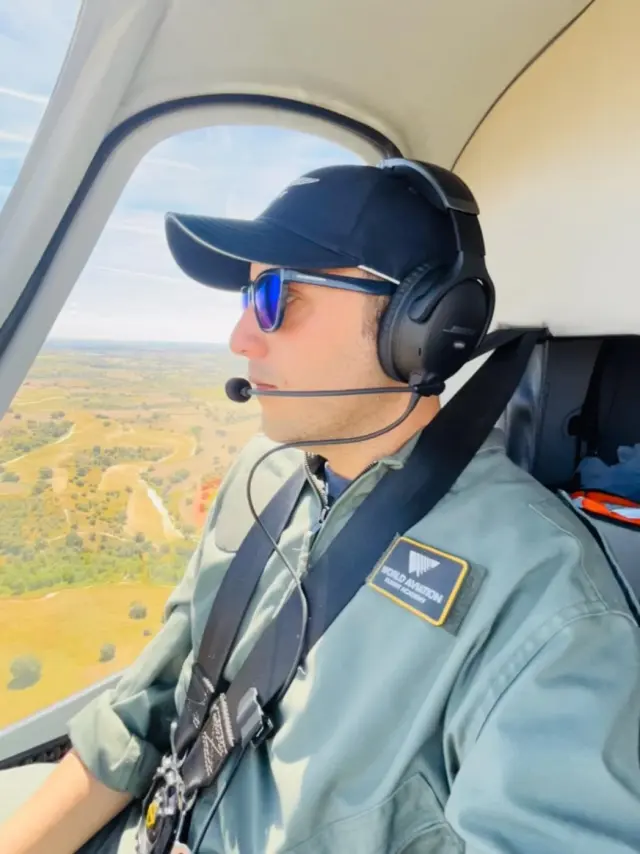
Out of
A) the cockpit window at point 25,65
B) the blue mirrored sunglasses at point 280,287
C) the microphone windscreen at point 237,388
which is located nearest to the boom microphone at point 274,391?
the microphone windscreen at point 237,388

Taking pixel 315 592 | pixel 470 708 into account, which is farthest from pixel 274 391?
pixel 470 708

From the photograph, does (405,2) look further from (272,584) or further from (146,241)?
(272,584)

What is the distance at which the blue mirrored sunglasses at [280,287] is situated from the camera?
3.34 feet

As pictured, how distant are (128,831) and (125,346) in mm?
1066

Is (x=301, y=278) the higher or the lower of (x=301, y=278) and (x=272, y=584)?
the higher

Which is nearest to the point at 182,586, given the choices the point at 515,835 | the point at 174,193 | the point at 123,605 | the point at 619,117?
the point at 123,605

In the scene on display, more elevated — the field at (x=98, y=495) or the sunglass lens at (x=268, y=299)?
the sunglass lens at (x=268, y=299)

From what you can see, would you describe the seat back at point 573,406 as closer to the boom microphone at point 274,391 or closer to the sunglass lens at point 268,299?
the boom microphone at point 274,391

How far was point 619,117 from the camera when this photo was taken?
130cm

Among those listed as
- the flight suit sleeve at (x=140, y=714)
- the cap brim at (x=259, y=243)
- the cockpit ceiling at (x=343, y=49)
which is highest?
the cockpit ceiling at (x=343, y=49)

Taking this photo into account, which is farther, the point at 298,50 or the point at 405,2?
the point at 298,50

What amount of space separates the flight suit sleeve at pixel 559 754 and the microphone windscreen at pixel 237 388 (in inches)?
24.1

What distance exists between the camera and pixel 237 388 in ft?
3.72

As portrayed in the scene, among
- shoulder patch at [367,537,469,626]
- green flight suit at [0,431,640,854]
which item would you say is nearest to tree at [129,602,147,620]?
green flight suit at [0,431,640,854]
